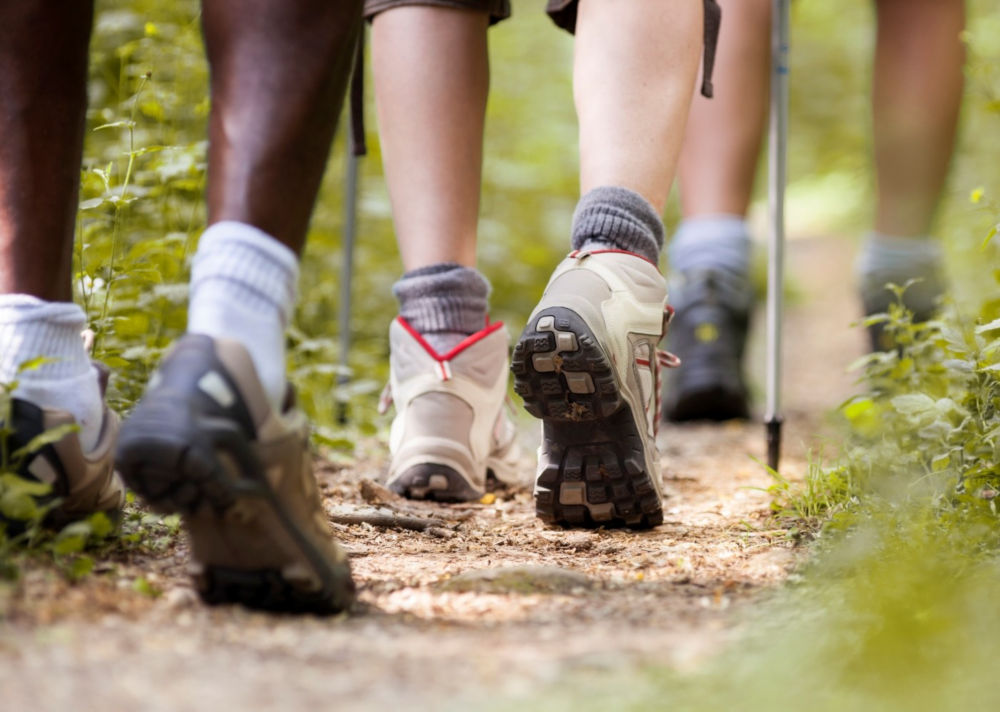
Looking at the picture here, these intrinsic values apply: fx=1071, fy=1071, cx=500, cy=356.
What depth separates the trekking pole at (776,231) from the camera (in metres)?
2.18

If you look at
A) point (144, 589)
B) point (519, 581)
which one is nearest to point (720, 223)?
point (519, 581)

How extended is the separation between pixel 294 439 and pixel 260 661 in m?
0.22

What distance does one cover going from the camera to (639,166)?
1617 mm

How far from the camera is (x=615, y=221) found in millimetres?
1572

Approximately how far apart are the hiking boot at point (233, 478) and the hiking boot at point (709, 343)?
2.14 metres

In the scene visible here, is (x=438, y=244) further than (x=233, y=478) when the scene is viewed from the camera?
Yes

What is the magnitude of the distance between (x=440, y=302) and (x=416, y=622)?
0.90 metres

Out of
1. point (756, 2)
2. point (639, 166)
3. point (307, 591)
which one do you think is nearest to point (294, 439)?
point (307, 591)

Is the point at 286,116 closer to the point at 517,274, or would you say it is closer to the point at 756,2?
the point at 756,2

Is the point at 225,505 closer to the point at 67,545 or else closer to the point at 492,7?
the point at 67,545

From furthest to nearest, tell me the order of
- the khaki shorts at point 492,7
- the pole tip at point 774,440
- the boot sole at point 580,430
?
1. the pole tip at point 774,440
2. the khaki shorts at point 492,7
3. the boot sole at point 580,430

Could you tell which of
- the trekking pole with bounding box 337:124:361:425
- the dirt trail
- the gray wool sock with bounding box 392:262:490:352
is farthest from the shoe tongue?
the trekking pole with bounding box 337:124:361:425

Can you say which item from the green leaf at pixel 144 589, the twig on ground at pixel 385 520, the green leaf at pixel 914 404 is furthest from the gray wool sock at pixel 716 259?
the green leaf at pixel 144 589

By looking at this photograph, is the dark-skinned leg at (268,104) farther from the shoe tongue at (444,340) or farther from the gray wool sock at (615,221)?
the shoe tongue at (444,340)
